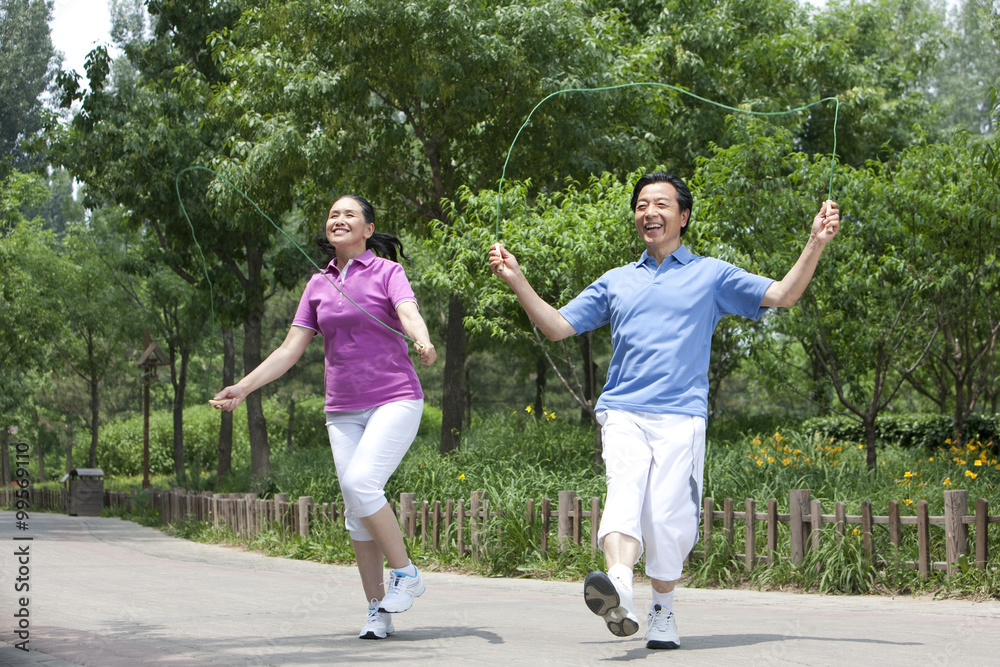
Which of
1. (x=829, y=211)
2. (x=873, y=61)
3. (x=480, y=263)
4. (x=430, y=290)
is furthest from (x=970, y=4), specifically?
(x=829, y=211)

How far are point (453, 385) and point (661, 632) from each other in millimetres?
11962

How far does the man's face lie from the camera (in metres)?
4.50

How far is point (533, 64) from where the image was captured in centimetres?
1460

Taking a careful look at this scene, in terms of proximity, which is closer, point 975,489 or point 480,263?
point 975,489

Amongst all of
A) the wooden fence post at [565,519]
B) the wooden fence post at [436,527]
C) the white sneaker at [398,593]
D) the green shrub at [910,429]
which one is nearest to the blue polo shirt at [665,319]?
the white sneaker at [398,593]

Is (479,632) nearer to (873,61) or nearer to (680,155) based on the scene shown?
(680,155)

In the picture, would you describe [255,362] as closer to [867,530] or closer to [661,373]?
[867,530]

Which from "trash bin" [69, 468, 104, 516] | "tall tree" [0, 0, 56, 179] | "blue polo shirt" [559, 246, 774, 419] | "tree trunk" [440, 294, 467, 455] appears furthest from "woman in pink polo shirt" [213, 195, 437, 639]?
"trash bin" [69, 468, 104, 516]

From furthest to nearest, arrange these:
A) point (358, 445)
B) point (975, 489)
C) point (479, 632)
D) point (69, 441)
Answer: point (69, 441)
point (975, 489)
point (479, 632)
point (358, 445)

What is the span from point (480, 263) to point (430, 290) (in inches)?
506

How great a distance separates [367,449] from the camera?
4.55m

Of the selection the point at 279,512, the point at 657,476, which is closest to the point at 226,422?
the point at 279,512

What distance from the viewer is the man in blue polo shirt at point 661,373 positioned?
421 cm

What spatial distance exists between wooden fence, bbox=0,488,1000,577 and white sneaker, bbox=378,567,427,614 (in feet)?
12.9
